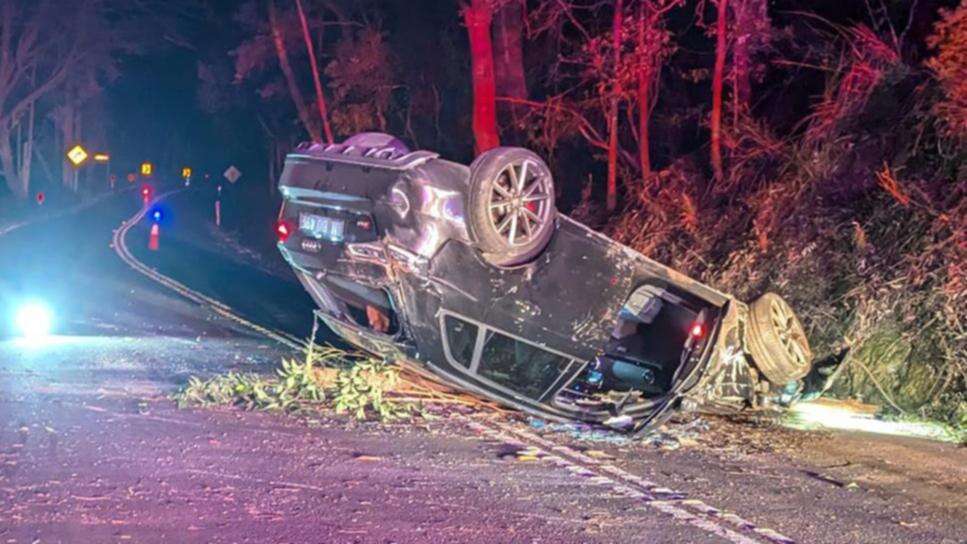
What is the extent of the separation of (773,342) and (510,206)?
2.57 metres

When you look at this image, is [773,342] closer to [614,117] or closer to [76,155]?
[614,117]

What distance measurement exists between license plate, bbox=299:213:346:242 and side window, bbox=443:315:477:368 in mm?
1032

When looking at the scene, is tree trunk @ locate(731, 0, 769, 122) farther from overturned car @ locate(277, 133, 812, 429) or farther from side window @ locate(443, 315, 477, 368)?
side window @ locate(443, 315, 477, 368)

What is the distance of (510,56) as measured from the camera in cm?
2108

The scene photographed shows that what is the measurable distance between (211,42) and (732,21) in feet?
133

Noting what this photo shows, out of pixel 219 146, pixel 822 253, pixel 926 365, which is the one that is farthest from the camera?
pixel 219 146

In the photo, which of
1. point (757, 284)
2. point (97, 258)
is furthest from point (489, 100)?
point (97, 258)

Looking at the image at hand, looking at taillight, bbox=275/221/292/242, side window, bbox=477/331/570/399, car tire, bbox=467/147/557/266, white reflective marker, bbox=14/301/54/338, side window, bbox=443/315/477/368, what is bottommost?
white reflective marker, bbox=14/301/54/338

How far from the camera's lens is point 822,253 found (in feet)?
39.0

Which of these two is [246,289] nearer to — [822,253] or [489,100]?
[489,100]

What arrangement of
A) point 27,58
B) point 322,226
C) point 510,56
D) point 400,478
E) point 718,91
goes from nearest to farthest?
A: point 400,478 < point 322,226 < point 718,91 < point 510,56 < point 27,58

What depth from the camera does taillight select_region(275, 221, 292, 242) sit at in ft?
29.6

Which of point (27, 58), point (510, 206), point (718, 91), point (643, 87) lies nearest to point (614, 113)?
point (643, 87)

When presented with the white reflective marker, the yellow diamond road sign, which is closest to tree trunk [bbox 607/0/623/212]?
the white reflective marker
